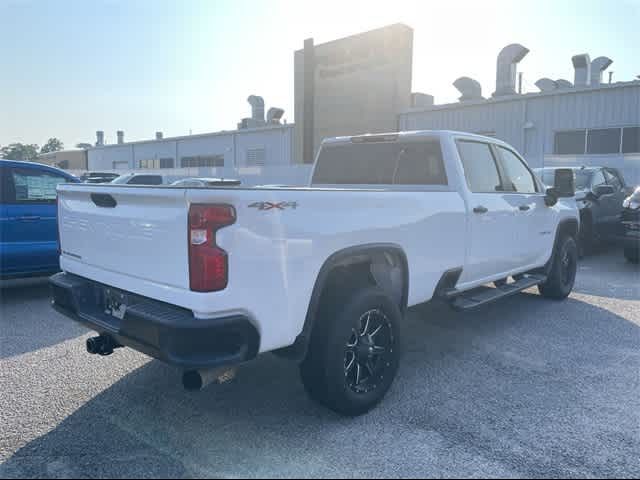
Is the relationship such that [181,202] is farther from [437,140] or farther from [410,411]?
[437,140]

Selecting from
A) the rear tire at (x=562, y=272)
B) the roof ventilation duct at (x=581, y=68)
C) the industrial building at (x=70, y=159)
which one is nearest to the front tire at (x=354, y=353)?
the rear tire at (x=562, y=272)

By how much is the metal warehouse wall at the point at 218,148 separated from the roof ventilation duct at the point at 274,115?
255 centimetres

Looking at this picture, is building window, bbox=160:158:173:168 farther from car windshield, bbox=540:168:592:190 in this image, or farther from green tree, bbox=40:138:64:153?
green tree, bbox=40:138:64:153

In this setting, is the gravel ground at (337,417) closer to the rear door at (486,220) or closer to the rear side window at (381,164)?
the rear door at (486,220)

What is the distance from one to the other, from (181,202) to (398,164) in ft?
8.77

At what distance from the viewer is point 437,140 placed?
445 cm

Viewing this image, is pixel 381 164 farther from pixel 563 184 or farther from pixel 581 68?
pixel 581 68

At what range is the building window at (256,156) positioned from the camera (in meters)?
29.9

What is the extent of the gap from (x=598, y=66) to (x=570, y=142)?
771 centimetres

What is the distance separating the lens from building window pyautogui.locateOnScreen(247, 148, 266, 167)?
29.9 meters

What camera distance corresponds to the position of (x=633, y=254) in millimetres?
8969

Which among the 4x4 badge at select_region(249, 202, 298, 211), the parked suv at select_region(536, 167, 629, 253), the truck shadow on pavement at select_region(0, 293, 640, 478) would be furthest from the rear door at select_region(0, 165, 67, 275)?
the parked suv at select_region(536, 167, 629, 253)

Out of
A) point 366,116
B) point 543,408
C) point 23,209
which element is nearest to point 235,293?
point 543,408

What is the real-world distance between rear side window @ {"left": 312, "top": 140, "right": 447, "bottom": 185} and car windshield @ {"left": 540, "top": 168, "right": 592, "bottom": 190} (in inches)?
235
